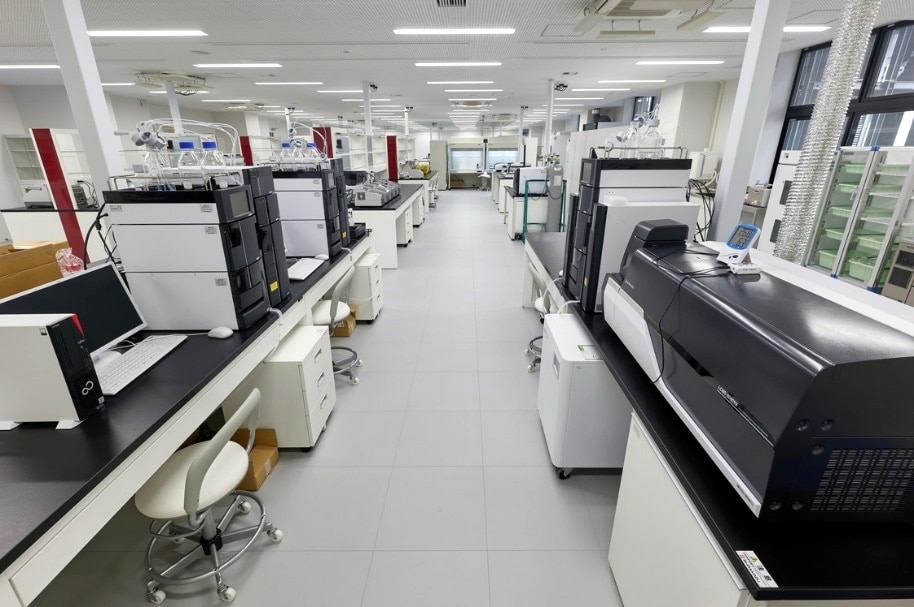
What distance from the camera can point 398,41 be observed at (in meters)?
4.46

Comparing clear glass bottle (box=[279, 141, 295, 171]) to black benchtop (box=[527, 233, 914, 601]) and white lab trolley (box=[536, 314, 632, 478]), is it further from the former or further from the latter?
black benchtop (box=[527, 233, 914, 601])

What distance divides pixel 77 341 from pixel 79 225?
197 inches

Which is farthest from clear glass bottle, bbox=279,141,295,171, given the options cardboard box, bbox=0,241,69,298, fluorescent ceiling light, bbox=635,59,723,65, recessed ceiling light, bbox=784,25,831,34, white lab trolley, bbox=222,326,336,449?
recessed ceiling light, bbox=784,25,831,34

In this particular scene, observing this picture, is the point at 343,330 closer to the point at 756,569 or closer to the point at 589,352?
the point at 589,352

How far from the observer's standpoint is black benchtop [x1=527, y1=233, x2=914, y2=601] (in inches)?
30.7

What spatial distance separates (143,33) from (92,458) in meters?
4.79

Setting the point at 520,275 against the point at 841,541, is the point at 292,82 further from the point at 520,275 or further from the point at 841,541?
the point at 841,541

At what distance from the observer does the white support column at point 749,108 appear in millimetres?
1756

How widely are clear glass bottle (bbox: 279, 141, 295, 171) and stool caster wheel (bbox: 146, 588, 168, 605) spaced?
2539mm

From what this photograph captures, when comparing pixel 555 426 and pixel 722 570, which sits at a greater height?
pixel 722 570

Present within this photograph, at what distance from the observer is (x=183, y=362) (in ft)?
5.23

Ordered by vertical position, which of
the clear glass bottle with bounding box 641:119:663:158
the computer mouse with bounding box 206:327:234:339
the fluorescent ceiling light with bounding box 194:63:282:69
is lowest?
the computer mouse with bounding box 206:327:234:339

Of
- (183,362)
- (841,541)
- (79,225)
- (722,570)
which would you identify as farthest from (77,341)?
(79,225)

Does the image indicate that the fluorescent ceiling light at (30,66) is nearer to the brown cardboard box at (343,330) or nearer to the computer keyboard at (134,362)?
the brown cardboard box at (343,330)
